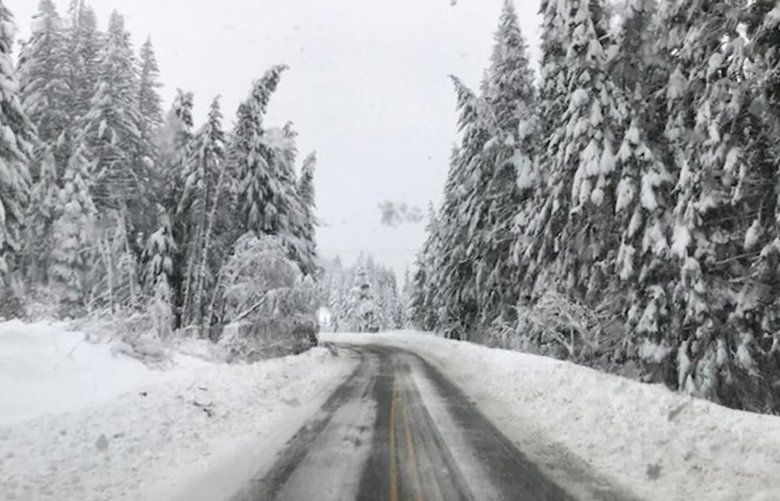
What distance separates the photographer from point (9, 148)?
877 inches

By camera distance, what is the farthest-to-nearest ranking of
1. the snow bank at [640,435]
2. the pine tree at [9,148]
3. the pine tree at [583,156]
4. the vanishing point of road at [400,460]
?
the pine tree at [9,148]
the pine tree at [583,156]
the vanishing point of road at [400,460]
the snow bank at [640,435]

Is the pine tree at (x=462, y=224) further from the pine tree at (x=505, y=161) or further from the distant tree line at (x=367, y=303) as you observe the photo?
the distant tree line at (x=367, y=303)

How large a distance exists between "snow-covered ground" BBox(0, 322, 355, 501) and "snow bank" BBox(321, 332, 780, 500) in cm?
471

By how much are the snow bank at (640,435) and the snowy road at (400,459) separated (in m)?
0.66

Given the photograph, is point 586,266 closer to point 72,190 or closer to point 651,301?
point 651,301

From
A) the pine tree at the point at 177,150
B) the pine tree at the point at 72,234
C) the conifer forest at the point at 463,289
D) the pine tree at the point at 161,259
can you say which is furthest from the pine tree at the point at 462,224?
the pine tree at the point at 72,234

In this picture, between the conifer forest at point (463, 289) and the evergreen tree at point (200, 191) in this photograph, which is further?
the evergreen tree at point (200, 191)

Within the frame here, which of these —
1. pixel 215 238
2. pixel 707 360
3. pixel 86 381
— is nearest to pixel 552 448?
pixel 707 360

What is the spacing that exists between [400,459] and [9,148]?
64.3 feet

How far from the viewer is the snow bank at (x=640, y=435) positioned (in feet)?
25.3

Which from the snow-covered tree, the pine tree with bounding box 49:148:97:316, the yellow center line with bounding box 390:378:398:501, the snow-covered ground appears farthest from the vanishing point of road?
the snow-covered tree

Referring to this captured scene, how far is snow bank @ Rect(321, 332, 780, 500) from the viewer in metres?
7.72

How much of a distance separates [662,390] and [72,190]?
26738 mm

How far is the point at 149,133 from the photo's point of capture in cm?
3728
